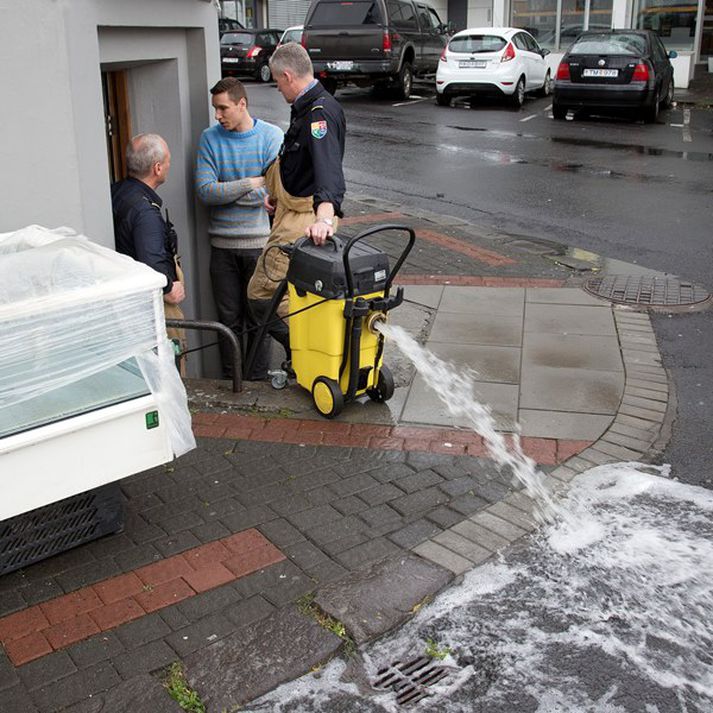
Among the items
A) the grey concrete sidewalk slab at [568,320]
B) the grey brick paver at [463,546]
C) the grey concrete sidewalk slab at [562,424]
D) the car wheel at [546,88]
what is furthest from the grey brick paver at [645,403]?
the car wheel at [546,88]

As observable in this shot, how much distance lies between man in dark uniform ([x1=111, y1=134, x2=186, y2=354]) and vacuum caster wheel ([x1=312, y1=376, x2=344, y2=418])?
38.2 inches

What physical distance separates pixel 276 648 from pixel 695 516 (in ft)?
7.09

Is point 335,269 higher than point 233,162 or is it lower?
lower

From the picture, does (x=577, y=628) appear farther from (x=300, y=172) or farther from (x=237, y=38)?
(x=237, y=38)

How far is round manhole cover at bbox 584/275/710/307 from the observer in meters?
7.57

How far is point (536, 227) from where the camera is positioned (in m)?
10.4

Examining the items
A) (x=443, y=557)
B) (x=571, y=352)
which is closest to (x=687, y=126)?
(x=571, y=352)

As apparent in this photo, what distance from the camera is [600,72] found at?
18.3 metres

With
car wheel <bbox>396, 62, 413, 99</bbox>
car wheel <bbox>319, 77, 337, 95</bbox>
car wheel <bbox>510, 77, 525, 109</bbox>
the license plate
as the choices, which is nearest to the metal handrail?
the license plate

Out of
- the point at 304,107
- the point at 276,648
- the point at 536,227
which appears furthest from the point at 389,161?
the point at 276,648

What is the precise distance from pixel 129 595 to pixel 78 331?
107 centimetres

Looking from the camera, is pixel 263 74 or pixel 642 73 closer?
pixel 642 73

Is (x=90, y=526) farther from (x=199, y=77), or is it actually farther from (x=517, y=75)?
(x=517, y=75)

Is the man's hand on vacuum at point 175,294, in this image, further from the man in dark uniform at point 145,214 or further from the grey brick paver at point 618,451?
the grey brick paver at point 618,451
